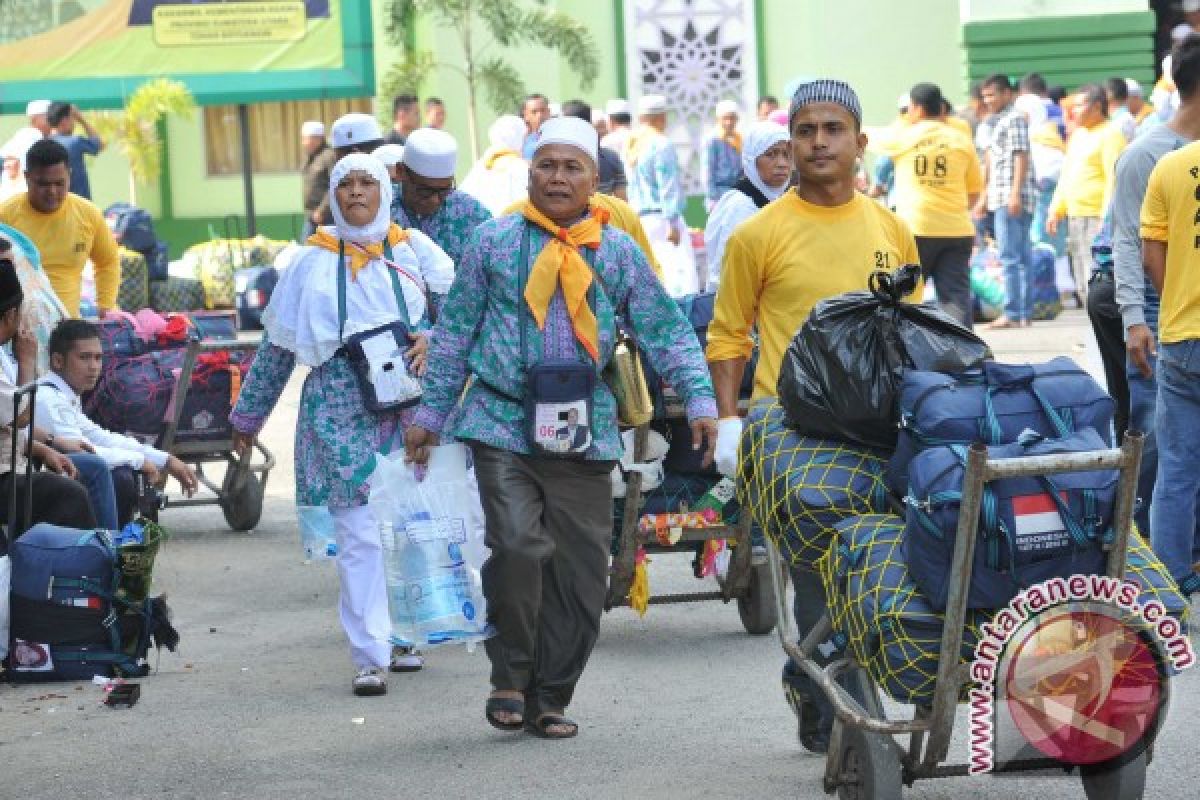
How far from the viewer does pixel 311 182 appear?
56.4ft

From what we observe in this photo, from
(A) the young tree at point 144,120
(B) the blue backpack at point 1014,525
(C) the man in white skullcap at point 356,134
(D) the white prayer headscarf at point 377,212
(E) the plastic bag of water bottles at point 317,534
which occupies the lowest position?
(E) the plastic bag of water bottles at point 317,534

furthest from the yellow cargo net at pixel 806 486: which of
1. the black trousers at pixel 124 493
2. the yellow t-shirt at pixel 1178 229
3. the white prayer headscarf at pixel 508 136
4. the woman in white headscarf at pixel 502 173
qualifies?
the white prayer headscarf at pixel 508 136

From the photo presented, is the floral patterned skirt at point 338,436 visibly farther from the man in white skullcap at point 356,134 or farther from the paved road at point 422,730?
the man in white skullcap at point 356,134

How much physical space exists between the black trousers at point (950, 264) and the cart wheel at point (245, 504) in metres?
5.98

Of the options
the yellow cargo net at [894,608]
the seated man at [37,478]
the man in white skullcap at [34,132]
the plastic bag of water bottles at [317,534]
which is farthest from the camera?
the man in white skullcap at [34,132]

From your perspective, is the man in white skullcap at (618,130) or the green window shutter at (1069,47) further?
the green window shutter at (1069,47)

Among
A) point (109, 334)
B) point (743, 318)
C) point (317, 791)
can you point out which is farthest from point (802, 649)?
point (109, 334)

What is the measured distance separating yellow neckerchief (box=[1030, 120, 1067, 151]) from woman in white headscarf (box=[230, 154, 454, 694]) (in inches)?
594

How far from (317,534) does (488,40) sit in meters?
22.9

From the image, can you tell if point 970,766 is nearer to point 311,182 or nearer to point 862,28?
point 311,182

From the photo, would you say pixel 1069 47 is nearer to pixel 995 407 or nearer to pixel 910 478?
pixel 995 407

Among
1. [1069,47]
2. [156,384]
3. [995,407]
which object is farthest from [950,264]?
[1069,47]

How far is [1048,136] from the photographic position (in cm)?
2261
